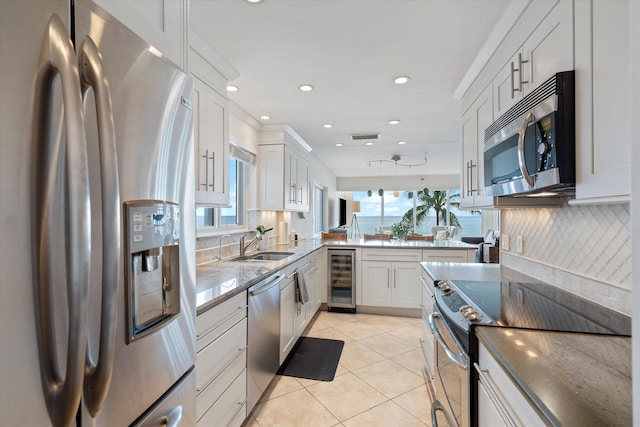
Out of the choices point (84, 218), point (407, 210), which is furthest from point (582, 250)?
point (407, 210)

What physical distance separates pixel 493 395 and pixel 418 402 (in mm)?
1430

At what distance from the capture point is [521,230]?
7.13 ft

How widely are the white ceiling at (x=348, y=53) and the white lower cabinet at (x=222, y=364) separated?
1.63 meters

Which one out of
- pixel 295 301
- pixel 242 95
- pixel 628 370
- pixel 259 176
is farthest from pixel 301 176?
pixel 628 370

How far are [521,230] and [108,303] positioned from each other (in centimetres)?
239

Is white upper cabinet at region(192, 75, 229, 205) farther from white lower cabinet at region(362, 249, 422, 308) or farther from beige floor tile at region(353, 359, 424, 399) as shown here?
white lower cabinet at region(362, 249, 422, 308)

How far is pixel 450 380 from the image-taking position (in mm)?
1506

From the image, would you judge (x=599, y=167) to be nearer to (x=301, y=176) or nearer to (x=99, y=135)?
(x=99, y=135)

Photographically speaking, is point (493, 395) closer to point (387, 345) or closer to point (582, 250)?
point (582, 250)

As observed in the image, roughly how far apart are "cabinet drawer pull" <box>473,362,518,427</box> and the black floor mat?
1.68 m

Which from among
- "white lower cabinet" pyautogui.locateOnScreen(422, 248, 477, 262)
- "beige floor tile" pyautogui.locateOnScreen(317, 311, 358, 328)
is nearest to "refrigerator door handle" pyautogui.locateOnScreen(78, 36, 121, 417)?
"beige floor tile" pyautogui.locateOnScreen(317, 311, 358, 328)

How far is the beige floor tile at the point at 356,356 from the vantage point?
280 cm

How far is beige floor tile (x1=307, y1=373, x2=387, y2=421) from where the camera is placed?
2160 mm

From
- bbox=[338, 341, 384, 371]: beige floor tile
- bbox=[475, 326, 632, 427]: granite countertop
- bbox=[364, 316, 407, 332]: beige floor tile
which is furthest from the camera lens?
bbox=[364, 316, 407, 332]: beige floor tile
